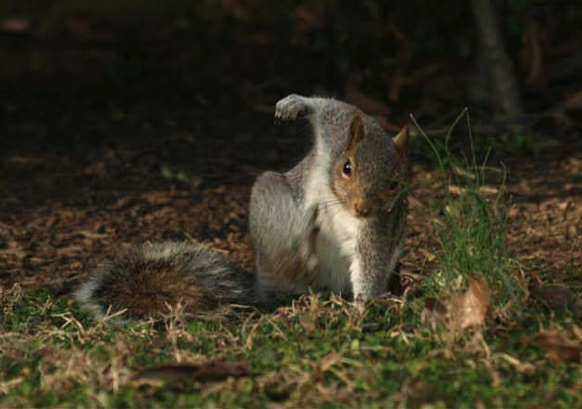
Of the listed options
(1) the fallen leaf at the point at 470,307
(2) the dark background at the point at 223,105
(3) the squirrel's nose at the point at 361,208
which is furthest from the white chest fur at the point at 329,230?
(2) the dark background at the point at 223,105

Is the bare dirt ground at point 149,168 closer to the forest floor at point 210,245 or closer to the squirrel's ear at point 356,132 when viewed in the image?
the forest floor at point 210,245

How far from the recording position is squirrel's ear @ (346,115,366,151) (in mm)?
4379

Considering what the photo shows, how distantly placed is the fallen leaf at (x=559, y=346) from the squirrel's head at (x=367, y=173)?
2.91 feet

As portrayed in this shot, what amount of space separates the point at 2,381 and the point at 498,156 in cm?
401

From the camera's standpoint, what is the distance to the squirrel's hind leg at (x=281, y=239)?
4602 millimetres

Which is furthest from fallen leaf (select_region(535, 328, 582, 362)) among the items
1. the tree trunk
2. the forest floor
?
the tree trunk

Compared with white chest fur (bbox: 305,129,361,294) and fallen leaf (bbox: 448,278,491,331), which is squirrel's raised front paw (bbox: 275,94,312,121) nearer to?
white chest fur (bbox: 305,129,361,294)

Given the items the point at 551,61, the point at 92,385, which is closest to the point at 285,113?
the point at 92,385

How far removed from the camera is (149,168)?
22.5ft

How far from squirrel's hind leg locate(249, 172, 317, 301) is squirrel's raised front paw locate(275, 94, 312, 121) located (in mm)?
250

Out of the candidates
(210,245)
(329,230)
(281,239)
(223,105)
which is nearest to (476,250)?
(329,230)

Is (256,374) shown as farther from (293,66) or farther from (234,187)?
(293,66)

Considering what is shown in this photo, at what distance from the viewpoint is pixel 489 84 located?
7699 mm

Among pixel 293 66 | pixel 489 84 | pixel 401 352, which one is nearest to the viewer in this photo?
pixel 401 352
